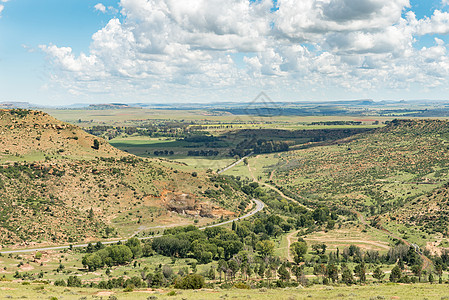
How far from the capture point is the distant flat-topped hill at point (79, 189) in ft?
373

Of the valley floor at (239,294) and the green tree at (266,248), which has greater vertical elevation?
the valley floor at (239,294)

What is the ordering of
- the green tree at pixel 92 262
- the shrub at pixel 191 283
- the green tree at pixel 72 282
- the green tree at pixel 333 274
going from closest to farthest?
the shrub at pixel 191 283, the green tree at pixel 72 282, the green tree at pixel 333 274, the green tree at pixel 92 262

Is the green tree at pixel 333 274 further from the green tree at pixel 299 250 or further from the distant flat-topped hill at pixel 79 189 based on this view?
the distant flat-topped hill at pixel 79 189

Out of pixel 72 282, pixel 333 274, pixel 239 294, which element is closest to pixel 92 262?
pixel 72 282

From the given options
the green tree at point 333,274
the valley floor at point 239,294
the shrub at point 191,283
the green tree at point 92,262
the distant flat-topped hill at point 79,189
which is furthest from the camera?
the distant flat-topped hill at point 79,189

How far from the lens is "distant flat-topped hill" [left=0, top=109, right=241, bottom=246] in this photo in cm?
11369

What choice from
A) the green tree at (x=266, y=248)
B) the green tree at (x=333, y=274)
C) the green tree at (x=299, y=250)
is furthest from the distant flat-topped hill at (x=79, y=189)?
the green tree at (x=333, y=274)

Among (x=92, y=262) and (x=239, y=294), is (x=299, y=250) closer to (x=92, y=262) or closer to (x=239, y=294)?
(x=239, y=294)

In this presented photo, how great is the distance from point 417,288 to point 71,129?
152 m

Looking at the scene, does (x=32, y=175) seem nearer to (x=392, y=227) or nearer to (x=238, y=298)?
(x=238, y=298)

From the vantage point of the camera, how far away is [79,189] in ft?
445

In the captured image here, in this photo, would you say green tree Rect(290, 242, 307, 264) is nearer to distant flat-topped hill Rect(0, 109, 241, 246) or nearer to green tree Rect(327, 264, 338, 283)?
green tree Rect(327, 264, 338, 283)

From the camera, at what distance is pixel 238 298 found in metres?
53.1

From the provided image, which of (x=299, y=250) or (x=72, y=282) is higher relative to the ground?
(x=72, y=282)
